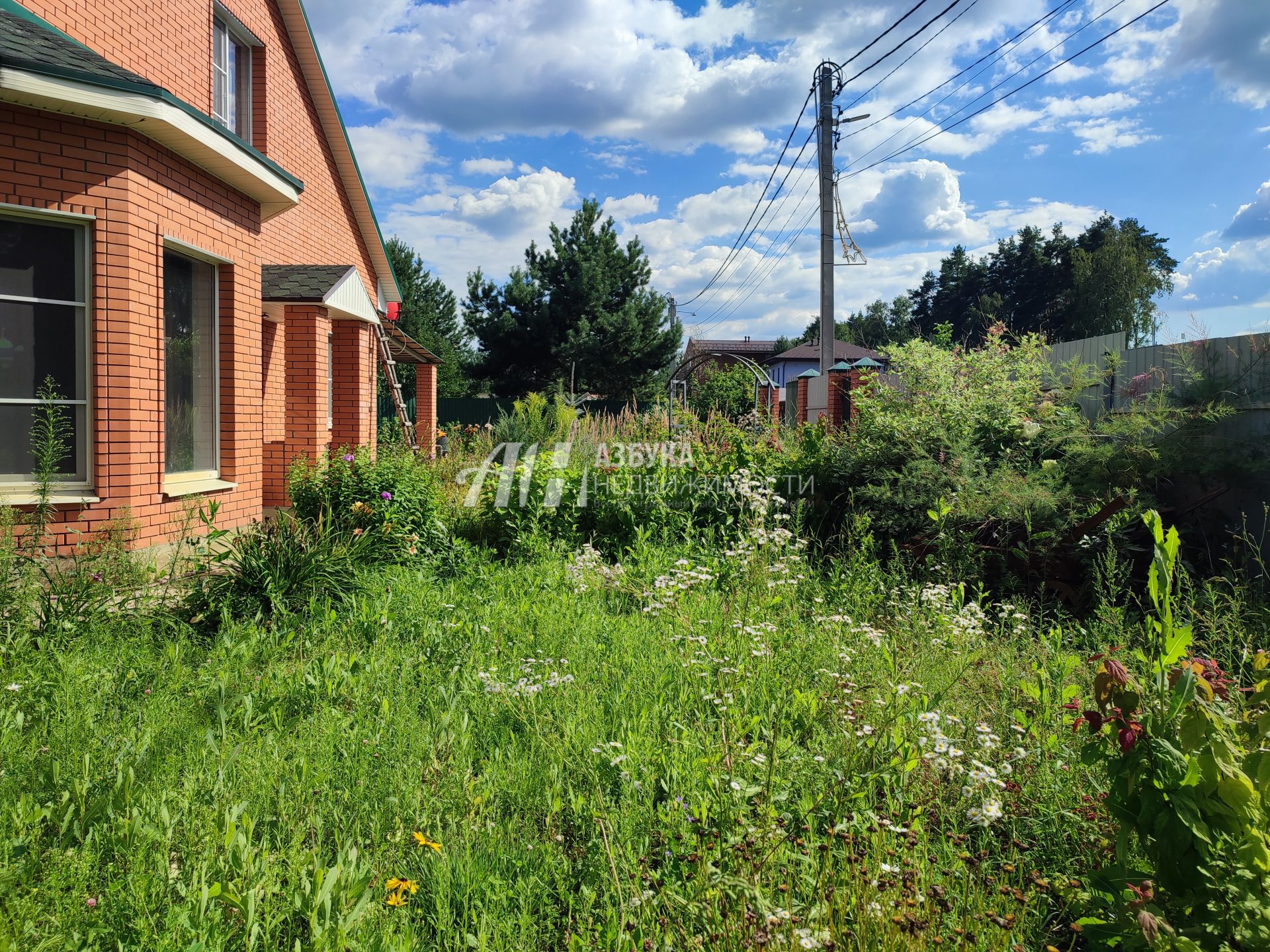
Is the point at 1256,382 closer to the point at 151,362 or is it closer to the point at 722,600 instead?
the point at 722,600

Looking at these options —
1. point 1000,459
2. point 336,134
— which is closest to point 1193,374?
point 1000,459

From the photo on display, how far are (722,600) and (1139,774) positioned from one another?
10.6 feet

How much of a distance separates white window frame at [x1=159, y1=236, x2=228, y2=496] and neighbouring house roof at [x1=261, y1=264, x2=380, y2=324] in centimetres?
110

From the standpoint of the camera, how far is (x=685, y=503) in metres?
6.41

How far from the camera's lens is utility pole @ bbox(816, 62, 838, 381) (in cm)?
1279

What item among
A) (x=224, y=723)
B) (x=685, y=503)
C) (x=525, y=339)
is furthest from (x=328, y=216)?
(x=525, y=339)

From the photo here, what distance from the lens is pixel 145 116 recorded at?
5.14 metres

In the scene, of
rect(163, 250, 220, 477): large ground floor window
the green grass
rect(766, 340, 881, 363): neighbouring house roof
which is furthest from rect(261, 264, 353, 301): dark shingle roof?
rect(766, 340, 881, 363): neighbouring house roof

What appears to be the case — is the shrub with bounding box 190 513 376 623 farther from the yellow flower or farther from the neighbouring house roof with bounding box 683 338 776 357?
the neighbouring house roof with bounding box 683 338 776 357

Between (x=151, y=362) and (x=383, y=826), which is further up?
(x=151, y=362)

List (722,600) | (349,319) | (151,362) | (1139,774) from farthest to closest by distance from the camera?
(349,319), (151,362), (722,600), (1139,774)

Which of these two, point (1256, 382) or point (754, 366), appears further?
point (754, 366)

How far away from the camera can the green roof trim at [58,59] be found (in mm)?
4656

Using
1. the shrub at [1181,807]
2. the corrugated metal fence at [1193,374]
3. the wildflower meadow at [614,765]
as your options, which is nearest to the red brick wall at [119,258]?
the wildflower meadow at [614,765]
